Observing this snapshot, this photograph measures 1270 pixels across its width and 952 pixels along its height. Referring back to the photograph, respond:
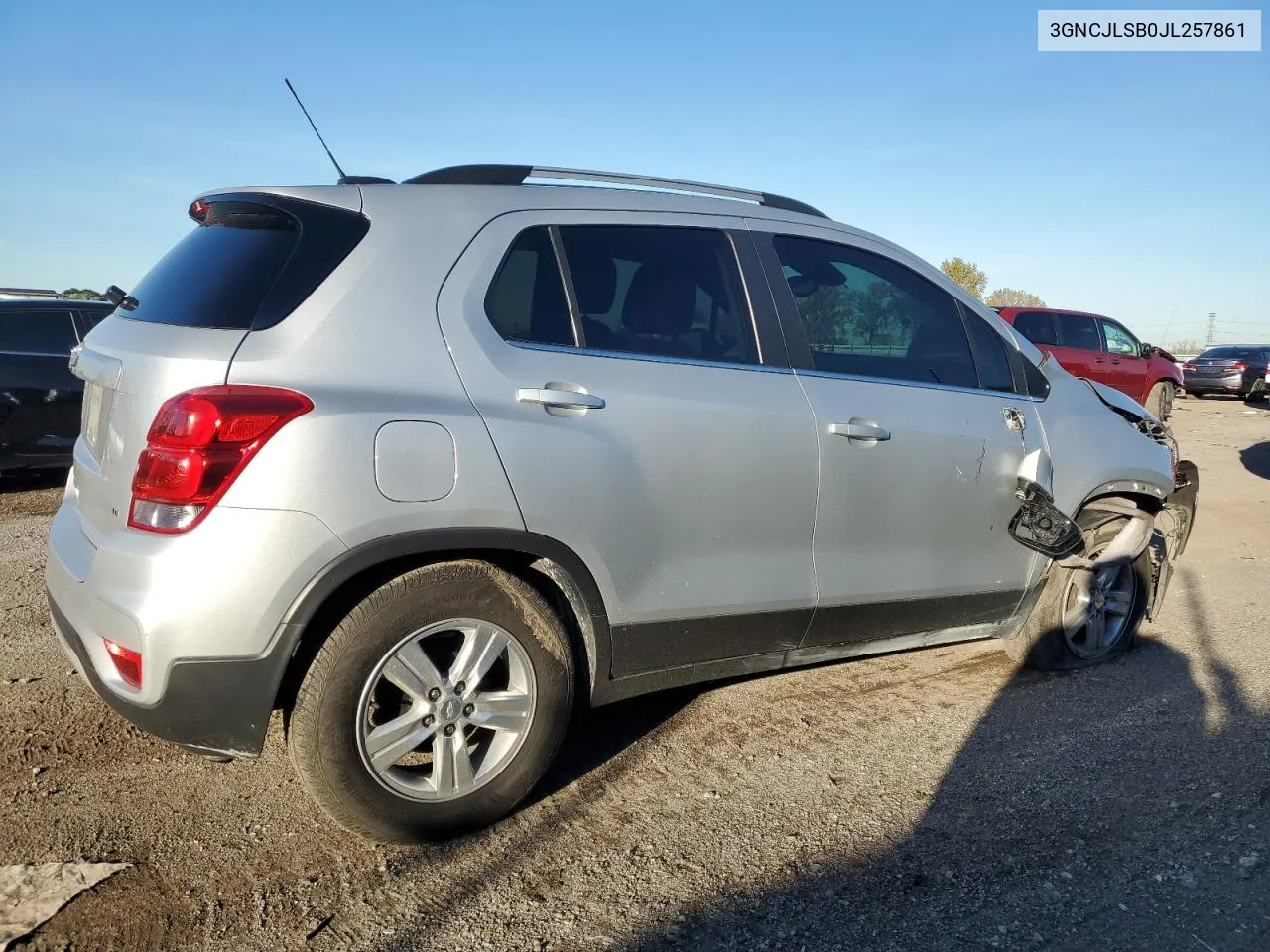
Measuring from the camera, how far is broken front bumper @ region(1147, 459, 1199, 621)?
462cm

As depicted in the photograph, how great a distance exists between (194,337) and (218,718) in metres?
0.99

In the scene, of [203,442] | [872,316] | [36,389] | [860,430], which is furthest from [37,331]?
[860,430]

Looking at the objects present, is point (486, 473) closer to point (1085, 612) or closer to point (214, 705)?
point (214, 705)

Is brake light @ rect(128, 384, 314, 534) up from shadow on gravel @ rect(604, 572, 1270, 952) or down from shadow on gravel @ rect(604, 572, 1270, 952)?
up

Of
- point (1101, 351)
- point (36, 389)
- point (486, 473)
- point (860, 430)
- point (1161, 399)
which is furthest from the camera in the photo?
point (1161, 399)

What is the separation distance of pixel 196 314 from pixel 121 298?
0.66 m

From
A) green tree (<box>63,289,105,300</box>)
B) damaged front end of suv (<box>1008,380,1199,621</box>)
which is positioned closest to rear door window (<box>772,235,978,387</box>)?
damaged front end of suv (<box>1008,380,1199,621</box>)

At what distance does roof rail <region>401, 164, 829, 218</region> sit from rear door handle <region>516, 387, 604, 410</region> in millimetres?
726

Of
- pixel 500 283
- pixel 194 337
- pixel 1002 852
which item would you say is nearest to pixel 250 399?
pixel 194 337

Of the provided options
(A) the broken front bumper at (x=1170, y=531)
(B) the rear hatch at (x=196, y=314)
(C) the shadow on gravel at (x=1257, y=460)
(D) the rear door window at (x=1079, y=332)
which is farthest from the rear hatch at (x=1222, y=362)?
(B) the rear hatch at (x=196, y=314)

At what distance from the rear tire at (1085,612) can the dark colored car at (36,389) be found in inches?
290

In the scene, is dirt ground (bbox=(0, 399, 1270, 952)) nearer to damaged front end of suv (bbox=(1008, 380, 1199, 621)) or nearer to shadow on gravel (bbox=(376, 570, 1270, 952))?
shadow on gravel (bbox=(376, 570, 1270, 952))

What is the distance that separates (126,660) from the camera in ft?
7.95

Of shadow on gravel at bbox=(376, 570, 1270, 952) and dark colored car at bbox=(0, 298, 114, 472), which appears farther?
dark colored car at bbox=(0, 298, 114, 472)
